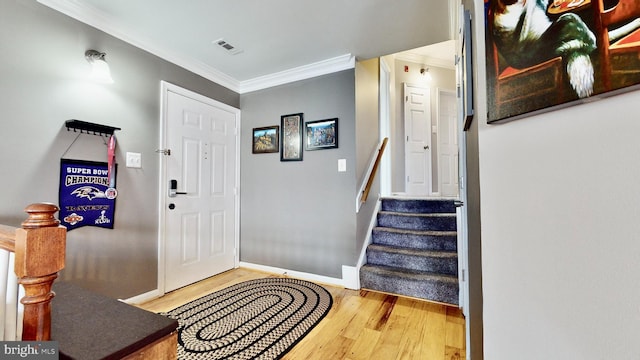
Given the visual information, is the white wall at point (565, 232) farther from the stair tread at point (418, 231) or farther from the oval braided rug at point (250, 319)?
the stair tread at point (418, 231)

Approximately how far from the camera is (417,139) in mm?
4277

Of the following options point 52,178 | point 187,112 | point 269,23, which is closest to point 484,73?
point 269,23

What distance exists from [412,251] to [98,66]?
10.5 ft

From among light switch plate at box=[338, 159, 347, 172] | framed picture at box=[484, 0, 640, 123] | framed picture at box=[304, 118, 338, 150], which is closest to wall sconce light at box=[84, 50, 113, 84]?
framed picture at box=[304, 118, 338, 150]

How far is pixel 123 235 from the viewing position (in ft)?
6.94

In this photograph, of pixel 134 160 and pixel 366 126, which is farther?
pixel 366 126

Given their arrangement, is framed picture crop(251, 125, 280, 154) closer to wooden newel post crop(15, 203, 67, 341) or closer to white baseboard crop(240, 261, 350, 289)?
white baseboard crop(240, 261, 350, 289)

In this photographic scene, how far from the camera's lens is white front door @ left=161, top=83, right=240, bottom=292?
8.16ft

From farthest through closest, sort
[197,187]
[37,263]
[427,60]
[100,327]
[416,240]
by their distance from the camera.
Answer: [427,60]
[197,187]
[416,240]
[100,327]
[37,263]

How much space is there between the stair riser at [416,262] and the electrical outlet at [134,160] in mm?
2425

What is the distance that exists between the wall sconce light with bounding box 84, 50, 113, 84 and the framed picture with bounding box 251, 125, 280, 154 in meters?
1.53

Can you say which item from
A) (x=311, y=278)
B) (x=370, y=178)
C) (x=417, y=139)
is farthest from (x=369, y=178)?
(x=417, y=139)

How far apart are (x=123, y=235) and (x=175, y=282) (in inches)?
28.1

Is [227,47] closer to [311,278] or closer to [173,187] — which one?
[173,187]
